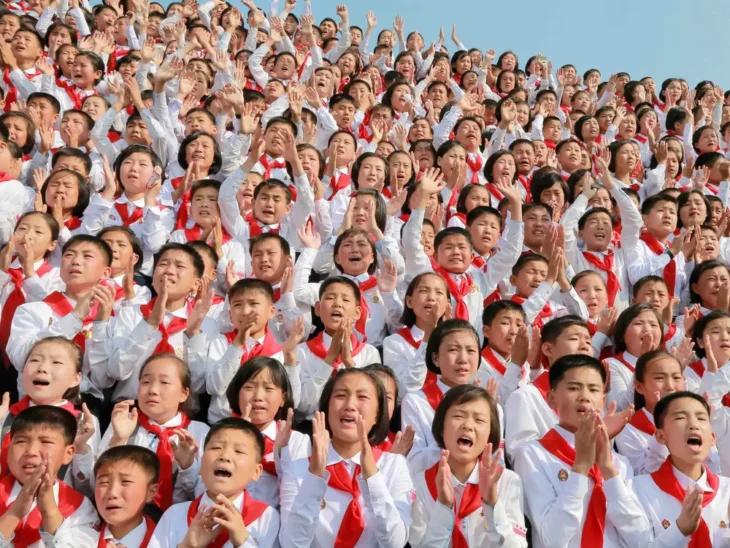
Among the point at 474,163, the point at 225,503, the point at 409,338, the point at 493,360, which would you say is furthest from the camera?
the point at 474,163

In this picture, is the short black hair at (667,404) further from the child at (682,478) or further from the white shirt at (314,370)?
the white shirt at (314,370)

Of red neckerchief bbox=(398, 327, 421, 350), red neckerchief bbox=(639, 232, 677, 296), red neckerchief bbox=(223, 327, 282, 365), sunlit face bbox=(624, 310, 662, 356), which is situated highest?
red neckerchief bbox=(639, 232, 677, 296)

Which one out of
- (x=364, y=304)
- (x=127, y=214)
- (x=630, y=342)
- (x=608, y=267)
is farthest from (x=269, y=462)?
(x=608, y=267)

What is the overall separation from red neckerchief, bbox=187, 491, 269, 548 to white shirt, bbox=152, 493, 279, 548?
0.04 ft

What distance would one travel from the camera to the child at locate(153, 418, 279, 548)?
2.28 metres

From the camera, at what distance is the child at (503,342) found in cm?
335

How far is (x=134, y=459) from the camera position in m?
2.45

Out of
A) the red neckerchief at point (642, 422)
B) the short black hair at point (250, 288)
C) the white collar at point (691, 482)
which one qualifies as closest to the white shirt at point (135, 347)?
the short black hair at point (250, 288)

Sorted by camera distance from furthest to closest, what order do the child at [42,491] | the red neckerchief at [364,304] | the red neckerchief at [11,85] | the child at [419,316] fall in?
the red neckerchief at [11,85] < the red neckerchief at [364,304] < the child at [419,316] < the child at [42,491]

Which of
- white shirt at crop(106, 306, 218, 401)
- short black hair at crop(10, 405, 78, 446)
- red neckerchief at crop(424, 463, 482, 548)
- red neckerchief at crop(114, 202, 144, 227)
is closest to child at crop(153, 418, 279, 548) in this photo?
short black hair at crop(10, 405, 78, 446)

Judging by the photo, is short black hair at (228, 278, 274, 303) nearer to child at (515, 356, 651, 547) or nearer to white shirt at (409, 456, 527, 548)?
white shirt at (409, 456, 527, 548)

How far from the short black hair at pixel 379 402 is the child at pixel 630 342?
4.22 feet

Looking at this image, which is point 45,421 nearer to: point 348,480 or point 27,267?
point 348,480

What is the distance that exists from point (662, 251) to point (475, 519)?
3386 millimetres
